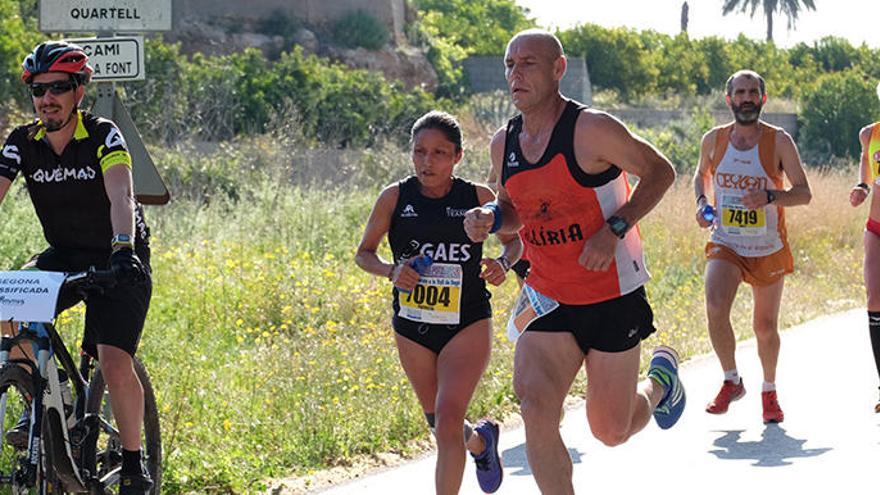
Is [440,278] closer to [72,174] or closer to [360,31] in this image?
[72,174]

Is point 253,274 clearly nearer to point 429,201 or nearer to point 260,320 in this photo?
point 260,320

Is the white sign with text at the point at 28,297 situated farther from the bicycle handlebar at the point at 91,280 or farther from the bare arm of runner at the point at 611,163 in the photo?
the bare arm of runner at the point at 611,163

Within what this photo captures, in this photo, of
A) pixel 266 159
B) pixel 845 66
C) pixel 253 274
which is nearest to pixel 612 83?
pixel 845 66

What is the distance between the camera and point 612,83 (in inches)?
2286

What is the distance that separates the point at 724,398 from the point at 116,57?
4.30 meters

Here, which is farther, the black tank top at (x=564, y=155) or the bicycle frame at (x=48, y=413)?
the black tank top at (x=564, y=155)

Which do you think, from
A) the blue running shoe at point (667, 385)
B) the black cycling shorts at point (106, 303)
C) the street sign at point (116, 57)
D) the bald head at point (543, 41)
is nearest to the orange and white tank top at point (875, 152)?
the blue running shoe at point (667, 385)

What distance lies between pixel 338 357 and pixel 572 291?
459 centimetres

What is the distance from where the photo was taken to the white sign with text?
20.4 ft

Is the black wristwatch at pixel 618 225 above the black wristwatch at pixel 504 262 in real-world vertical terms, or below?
above

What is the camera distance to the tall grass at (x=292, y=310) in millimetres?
9078

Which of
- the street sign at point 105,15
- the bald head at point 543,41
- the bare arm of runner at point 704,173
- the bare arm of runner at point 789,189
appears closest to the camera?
the bald head at point 543,41

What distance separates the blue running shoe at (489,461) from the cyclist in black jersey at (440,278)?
0.07m

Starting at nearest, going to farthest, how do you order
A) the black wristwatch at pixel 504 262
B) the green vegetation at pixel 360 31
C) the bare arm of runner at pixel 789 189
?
the black wristwatch at pixel 504 262
the bare arm of runner at pixel 789 189
the green vegetation at pixel 360 31
